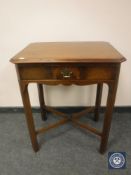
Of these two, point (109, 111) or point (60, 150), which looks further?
point (60, 150)

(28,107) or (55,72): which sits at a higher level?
(55,72)

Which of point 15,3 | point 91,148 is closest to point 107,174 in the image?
point 91,148

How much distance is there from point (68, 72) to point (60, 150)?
664 mm

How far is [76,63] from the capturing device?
816 millimetres

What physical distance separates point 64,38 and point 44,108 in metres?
0.65

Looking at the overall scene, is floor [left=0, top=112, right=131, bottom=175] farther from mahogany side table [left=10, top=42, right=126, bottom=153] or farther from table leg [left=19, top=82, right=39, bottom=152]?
Result: mahogany side table [left=10, top=42, right=126, bottom=153]

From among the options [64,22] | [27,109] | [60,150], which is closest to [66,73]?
[27,109]

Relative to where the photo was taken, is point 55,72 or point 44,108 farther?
point 44,108

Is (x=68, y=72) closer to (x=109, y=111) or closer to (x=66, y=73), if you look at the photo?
(x=66, y=73)

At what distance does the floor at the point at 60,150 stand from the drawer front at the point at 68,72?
620 millimetres

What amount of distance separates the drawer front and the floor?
0.62m

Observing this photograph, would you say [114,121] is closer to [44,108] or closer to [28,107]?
[44,108]

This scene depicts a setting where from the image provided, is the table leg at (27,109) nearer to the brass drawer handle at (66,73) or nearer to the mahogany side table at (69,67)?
the mahogany side table at (69,67)

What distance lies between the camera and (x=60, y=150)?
120 cm
